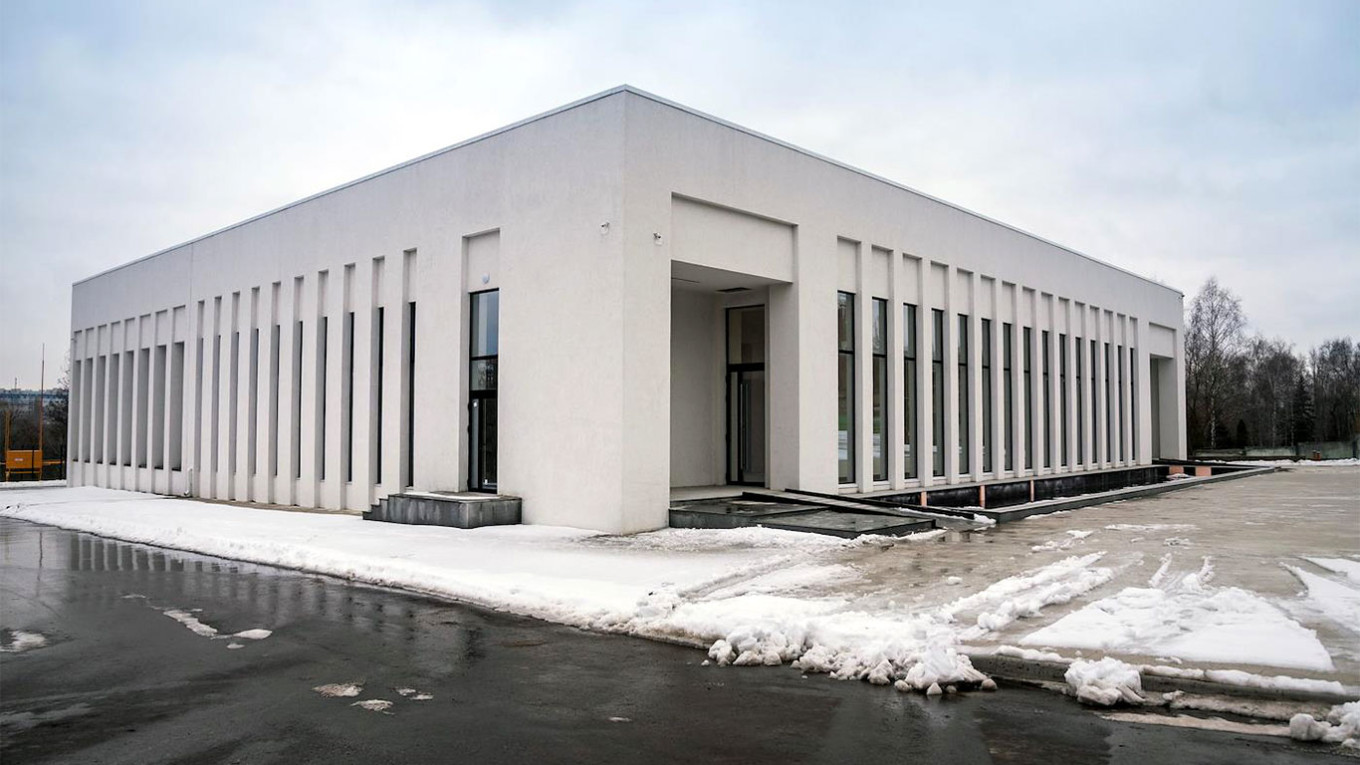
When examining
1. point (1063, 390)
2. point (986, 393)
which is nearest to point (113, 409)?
point (986, 393)

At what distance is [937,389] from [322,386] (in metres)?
17.4

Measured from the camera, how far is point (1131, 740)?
570cm

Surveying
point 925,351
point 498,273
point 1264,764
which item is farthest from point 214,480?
point 1264,764

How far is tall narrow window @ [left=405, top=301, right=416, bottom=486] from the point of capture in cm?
2278

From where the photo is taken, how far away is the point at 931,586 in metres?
10.9

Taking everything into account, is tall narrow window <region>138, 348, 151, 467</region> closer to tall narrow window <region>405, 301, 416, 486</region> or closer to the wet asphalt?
tall narrow window <region>405, 301, 416, 486</region>

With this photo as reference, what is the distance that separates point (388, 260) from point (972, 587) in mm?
17438

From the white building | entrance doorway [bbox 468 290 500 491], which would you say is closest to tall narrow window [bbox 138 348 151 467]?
the white building

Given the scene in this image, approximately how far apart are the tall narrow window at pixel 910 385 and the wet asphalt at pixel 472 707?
1666 cm

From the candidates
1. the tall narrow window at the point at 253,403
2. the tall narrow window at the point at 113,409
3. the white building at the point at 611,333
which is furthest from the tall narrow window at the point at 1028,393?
the tall narrow window at the point at 113,409

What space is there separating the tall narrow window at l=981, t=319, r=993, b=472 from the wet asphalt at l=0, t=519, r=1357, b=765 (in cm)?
2164

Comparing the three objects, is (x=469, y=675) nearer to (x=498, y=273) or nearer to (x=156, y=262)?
(x=498, y=273)

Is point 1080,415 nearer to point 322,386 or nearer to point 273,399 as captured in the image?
point 322,386

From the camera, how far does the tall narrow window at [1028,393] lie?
3055cm
